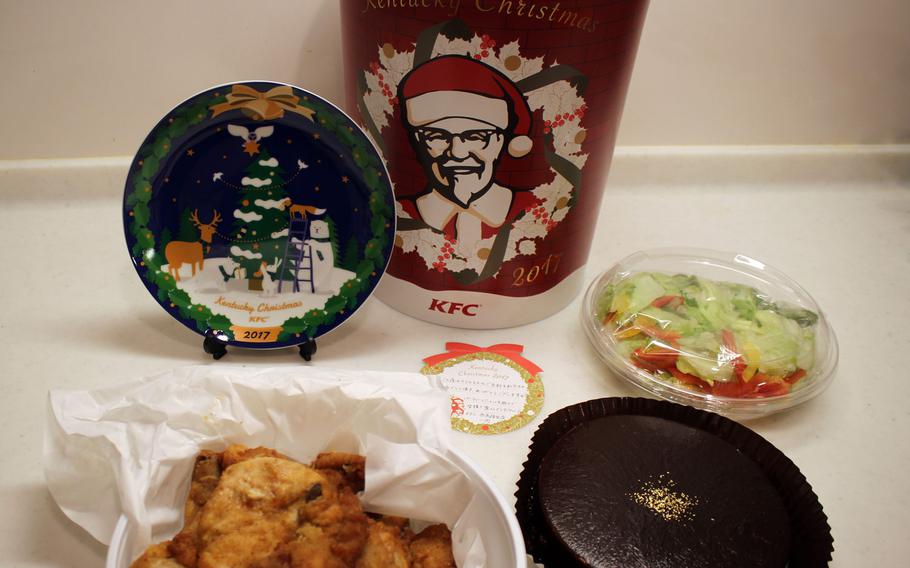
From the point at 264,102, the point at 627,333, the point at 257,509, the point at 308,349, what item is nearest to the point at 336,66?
the point at 264,102

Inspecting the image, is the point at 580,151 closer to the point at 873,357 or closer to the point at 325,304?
the point at 325,304

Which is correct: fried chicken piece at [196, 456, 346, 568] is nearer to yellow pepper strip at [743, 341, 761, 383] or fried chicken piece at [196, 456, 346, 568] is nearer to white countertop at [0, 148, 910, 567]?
white countertop at [0, 148, 910, 567]

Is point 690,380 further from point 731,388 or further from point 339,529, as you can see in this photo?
point 339,529

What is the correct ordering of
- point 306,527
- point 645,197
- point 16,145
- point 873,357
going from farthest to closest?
point 645,197
point 16,145
point 873,357
point 306,527

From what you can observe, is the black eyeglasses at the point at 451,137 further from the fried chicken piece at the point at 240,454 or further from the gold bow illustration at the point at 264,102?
the fried chicken piece at the point at 240,454

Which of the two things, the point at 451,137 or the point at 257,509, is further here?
the point at 451,137

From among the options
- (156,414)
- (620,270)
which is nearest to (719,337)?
(620,270)

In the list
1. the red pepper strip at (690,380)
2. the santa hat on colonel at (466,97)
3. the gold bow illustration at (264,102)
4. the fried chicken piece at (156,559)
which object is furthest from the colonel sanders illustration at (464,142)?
the fried chicken piece at (156,559)
